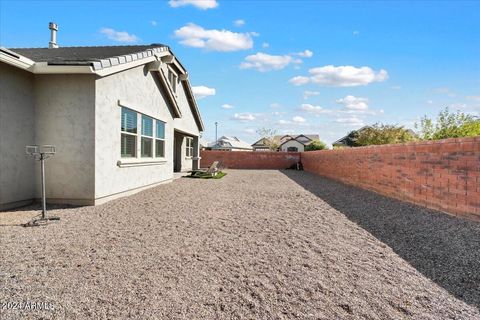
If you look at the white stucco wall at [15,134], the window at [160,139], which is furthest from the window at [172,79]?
the white stucco wall at [15,134]

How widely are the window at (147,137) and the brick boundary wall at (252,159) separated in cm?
1872

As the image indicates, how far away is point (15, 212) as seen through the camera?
6.82 meters

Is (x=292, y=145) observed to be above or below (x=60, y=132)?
above

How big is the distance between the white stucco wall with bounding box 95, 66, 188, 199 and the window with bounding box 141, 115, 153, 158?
241 millimetres

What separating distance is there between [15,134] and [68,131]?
1.16 metres

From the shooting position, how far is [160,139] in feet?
41.4

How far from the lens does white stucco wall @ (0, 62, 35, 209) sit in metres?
6.93

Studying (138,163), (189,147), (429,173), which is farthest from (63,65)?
(189,147)

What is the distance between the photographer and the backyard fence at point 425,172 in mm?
6156

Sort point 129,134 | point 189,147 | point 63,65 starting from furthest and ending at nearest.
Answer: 1. point 189,147
2. point 129,134
3. point 63,65

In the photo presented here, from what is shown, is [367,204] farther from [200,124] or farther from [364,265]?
[200,124]

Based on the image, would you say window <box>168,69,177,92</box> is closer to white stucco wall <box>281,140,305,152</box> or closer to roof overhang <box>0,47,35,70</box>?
roof overhang <box>0,47,35,70</box>

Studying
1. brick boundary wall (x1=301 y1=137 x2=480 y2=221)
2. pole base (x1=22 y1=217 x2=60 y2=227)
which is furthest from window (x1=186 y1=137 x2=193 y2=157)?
pole base (x1=22 y1=217 x2=60 y2=227)

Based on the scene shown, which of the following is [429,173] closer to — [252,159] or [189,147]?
[189,147]
